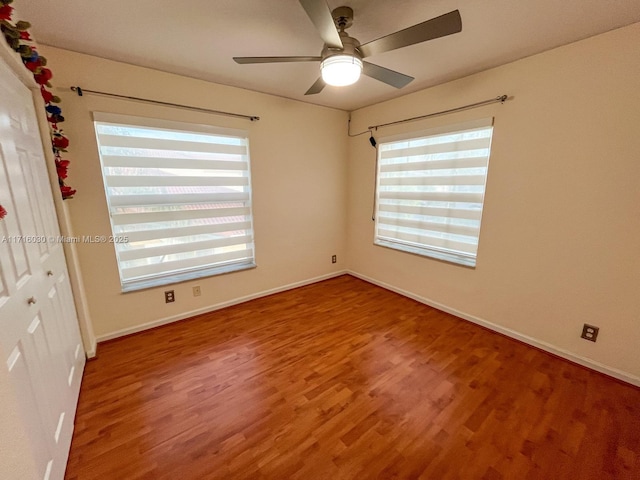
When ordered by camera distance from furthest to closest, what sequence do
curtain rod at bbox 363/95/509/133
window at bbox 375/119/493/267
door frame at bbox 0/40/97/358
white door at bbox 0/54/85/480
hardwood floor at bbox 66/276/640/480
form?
window at bbox 375/119/493/267 → curtain rod at bbox 363/95/509/133 → door frame at bbox 0/40/97/358 → hardwood floor at bbox 66/276/640/480 → white door at bbox 0/54/85/480

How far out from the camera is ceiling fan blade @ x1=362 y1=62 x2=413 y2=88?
163 cm

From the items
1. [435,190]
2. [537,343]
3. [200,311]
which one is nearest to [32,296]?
[200,311]

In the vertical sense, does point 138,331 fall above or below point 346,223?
below

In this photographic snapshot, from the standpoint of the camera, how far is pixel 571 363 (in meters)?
2.02

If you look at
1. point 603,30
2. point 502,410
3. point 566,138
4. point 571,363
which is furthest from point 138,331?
point 603,30

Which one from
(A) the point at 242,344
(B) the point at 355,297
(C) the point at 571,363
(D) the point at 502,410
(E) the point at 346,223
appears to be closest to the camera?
(D) the point at 502,410

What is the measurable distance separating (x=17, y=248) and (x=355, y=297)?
2791mm

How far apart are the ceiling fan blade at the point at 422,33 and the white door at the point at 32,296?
180cm

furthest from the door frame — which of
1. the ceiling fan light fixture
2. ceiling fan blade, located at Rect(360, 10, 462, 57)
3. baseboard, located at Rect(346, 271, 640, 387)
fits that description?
baseboard, located at Rect(346, 271, 640, 387)

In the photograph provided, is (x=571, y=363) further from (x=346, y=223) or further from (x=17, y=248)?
(x=17, y=248)

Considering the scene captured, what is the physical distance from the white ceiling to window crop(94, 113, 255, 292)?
49cm

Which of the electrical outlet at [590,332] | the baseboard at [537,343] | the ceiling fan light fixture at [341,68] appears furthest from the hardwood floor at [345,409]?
the ceiling fan light fixture at [341,68]

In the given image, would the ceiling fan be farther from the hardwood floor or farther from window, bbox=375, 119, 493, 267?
the hardwood floor

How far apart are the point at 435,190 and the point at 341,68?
1755mm
